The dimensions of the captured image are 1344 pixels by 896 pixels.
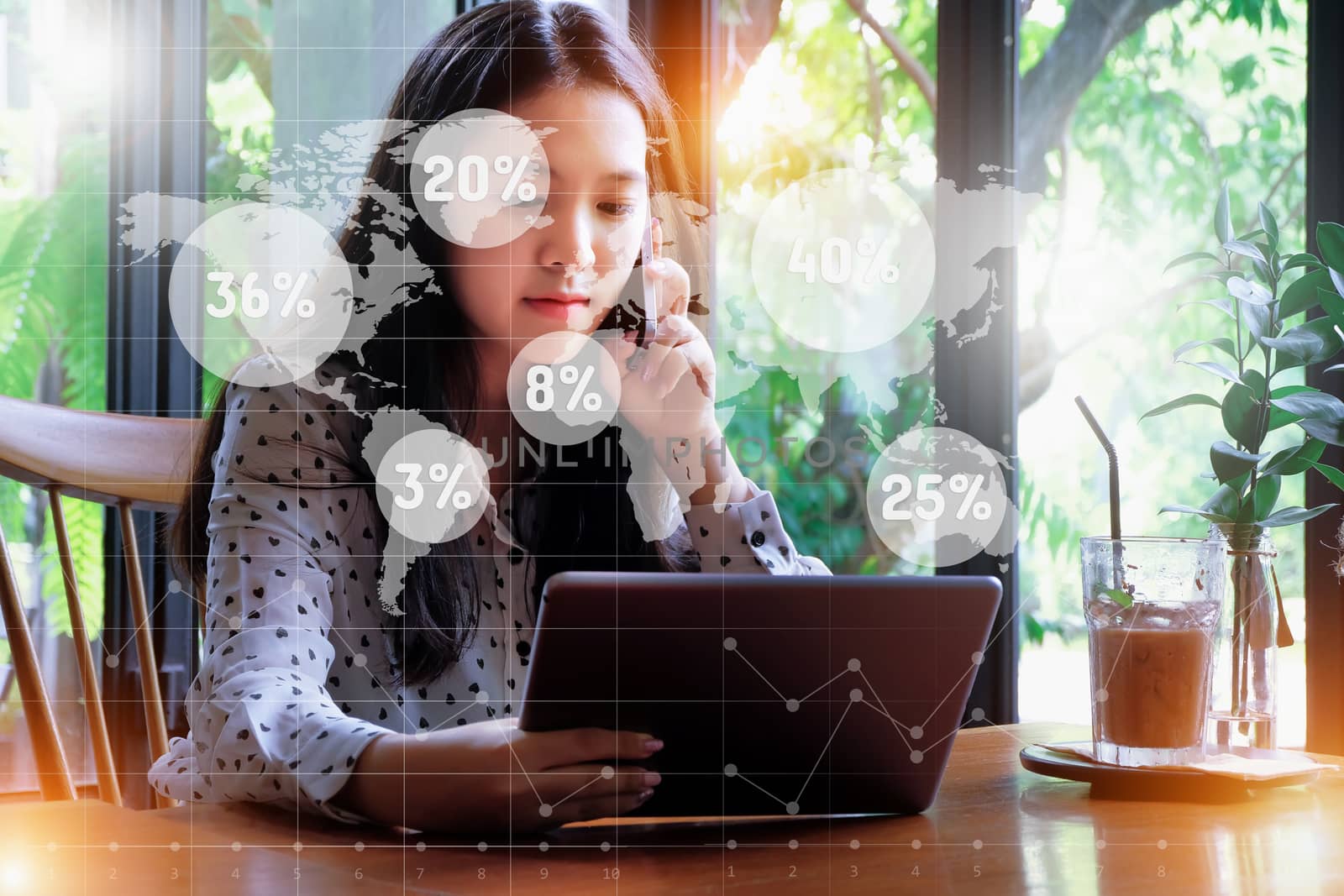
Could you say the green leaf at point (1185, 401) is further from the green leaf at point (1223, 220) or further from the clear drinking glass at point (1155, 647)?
the clear drinking glass at point (1155, 647)

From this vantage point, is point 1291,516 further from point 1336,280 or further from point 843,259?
point 843,259

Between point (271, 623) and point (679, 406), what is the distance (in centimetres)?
40

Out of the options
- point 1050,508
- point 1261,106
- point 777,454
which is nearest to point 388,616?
point 777,454

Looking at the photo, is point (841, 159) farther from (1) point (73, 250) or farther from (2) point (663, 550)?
(1) point (73, 250)

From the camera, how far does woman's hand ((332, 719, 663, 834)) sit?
1.56 ft

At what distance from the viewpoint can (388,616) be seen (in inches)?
34.9

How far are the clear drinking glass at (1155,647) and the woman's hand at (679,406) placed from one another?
0.38 metres

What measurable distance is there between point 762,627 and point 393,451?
56 cm

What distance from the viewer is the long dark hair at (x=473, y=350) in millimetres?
921

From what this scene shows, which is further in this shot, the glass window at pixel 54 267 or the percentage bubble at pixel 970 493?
the glass window at pixel 54 267

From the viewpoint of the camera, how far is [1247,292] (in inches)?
33.5

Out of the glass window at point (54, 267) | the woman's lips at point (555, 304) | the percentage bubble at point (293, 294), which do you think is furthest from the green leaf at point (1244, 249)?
the glass window at point (54, 267)

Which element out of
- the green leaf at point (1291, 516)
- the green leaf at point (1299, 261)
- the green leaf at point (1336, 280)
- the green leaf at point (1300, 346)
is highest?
the green leaf at point (1299, 261)

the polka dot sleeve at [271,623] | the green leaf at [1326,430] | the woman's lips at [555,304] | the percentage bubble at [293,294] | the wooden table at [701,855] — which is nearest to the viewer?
the wooden table at [701,855]
